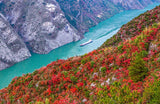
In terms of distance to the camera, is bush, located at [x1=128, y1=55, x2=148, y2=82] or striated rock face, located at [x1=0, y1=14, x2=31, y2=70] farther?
striated rock face, located at [x1=0, y1=14, x2=31, y2=70]

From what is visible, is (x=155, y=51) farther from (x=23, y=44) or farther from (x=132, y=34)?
(x=23, y=44)

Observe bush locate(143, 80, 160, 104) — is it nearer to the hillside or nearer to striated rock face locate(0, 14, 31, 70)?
the hillside

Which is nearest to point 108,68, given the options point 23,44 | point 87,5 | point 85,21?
point 23,44

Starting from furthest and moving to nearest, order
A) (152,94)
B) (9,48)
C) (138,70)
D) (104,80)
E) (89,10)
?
(89,10) < (9,48) < (104,80) < (138,70) < (152,94)

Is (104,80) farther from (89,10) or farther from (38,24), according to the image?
(89,10)

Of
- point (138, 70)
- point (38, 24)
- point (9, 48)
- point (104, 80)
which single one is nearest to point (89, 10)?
point (38, 24)

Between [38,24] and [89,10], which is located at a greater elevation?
[38,24]

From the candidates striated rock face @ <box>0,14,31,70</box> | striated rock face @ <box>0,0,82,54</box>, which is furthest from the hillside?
striated rock face @ <box>0,0,82,54</box>
